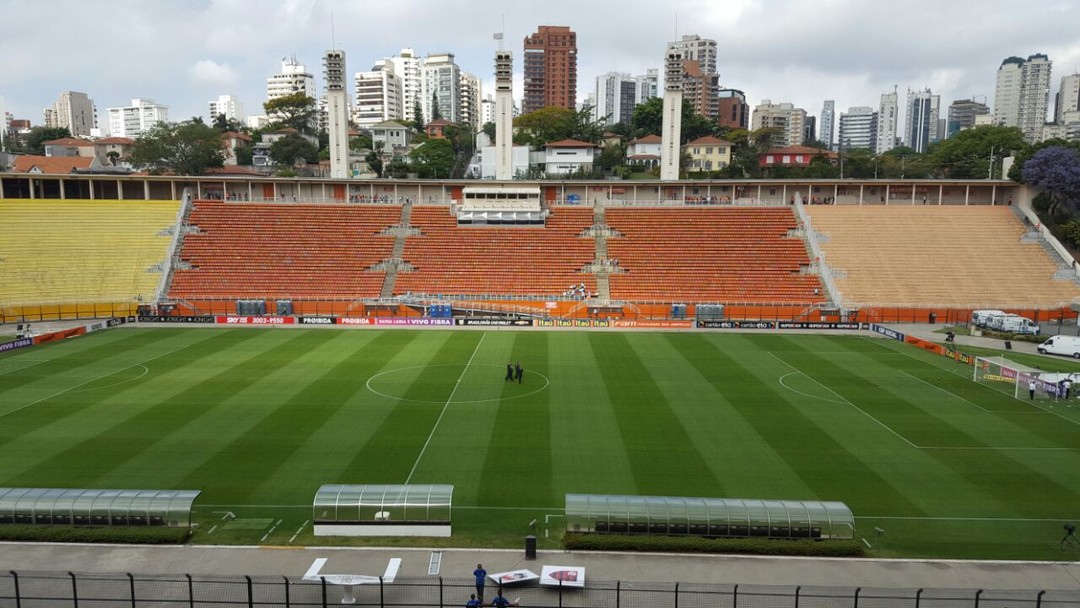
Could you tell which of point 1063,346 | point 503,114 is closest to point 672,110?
point 503,114

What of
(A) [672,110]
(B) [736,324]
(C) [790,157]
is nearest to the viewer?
(B) [736,324]

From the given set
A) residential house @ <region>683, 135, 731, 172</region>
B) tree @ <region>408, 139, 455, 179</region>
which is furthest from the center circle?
residential house @ <region>683, 135, 731, 172</region>

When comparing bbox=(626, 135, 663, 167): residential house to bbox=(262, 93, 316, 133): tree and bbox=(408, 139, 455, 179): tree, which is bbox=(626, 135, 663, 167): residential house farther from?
bbox=(262, 93, 316, 133): tree

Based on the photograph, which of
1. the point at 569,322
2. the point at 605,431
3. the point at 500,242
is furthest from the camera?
the point at 500,242

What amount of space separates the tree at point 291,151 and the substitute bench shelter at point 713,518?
101474 mm

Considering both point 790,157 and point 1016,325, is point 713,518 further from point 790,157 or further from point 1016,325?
point 790,157

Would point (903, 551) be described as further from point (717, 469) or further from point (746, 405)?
point (746, 405)

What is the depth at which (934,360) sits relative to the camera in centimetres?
3922

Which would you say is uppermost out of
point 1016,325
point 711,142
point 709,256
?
point 711,142

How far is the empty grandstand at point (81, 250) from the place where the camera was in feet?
178

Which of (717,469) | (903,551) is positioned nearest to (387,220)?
(717,469)

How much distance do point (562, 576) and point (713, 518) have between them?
14.5 feet

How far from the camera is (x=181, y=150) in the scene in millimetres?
87750

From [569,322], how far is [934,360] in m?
23.7
